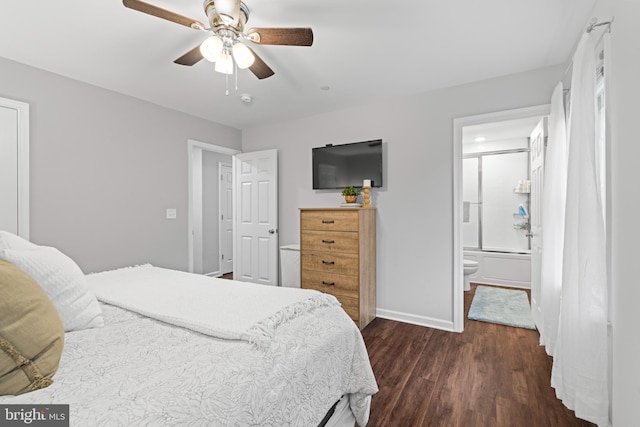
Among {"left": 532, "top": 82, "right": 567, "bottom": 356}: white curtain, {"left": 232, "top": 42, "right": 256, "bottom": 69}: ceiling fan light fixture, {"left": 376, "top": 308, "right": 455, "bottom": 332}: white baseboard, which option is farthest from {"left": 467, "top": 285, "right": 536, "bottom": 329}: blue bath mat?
{"left": 232, "top": 42, "right": 256, "bottom": 69}: ceiling fan light fixture

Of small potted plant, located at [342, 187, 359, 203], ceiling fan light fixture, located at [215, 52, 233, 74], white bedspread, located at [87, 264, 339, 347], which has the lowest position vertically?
white bedspread, located at [87, 264, 339, 347]

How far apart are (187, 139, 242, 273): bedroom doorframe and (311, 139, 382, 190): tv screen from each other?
139 centimetres

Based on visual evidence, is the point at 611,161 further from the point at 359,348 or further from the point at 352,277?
the point at 352,277

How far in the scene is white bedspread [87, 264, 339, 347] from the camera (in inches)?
48.6

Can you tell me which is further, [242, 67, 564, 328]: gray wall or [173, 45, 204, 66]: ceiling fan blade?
[242, 67, 564, 328]: gray wall

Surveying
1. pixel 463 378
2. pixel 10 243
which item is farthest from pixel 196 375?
pixel 463 378

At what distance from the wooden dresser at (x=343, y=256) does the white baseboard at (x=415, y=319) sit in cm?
12

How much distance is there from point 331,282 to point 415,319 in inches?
38.6

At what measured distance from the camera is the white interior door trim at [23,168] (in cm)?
244

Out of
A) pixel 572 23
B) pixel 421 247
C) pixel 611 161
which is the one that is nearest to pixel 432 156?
pixel 421 247

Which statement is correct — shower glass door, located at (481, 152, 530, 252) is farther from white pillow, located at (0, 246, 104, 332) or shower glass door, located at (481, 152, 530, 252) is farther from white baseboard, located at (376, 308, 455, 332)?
white pillow, located at (0, 246, 104, 332)

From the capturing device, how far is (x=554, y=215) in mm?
2270

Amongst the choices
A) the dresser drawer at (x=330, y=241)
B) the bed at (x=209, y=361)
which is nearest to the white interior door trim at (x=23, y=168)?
the bed at (x=209, y=361)

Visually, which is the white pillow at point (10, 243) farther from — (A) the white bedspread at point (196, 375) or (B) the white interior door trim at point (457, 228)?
(B) the white interior door trim at point (457, 228)
